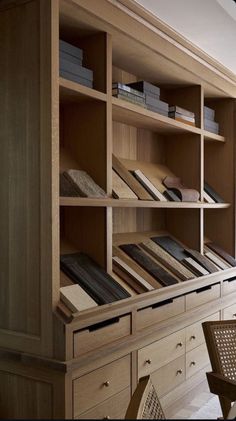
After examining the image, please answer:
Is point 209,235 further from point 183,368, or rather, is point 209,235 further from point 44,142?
point 44,142

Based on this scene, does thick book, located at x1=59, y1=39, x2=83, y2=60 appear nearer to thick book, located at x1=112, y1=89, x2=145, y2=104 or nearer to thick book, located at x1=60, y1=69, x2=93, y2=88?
thick book, located at x1=60, y1=69, x2=93, y2=88

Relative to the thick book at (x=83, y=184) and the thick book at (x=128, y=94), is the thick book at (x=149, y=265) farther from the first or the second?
the thick book at (x=128, y=94)

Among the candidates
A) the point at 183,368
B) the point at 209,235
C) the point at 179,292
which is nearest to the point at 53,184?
the point at 179,292

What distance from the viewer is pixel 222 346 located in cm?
229

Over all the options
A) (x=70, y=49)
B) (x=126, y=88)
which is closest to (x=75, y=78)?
(x=70, y=49)

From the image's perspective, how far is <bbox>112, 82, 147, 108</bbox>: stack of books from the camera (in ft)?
8.93

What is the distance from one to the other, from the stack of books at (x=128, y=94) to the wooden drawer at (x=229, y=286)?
1.77m

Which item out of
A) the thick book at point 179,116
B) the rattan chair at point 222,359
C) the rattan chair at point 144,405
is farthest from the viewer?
the thick book at point 179,116

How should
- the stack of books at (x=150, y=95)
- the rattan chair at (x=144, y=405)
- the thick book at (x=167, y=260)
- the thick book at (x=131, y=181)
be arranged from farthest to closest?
the thick book at (x=167, y=260)
the stack of books at (x=150, y=95)
the thick book at (x=131, y=181)
the rattan chair at (x=144, y=405)

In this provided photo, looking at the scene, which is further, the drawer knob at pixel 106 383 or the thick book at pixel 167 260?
the thick book at pixel 167 260

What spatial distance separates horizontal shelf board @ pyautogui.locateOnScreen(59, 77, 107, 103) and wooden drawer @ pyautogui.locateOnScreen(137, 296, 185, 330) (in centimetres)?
126

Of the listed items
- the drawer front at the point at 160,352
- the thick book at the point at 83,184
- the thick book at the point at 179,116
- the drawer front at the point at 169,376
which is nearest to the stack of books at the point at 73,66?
the thick book at the point at 83,184

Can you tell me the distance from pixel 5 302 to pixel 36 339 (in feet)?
0.87

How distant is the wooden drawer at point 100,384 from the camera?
210 cm
